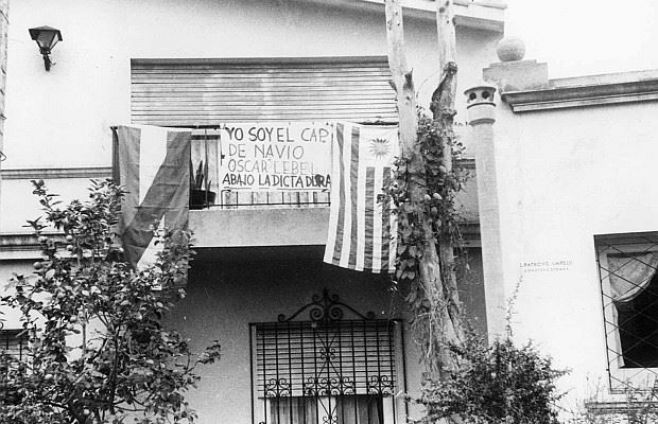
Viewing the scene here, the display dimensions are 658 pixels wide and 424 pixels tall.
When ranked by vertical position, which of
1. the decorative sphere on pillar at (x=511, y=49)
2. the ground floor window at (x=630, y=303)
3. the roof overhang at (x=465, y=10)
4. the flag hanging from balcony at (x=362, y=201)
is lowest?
the ground floor window at (x=630, y=303)

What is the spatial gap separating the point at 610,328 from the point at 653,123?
2.36 m

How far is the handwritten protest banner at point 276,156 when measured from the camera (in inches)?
456

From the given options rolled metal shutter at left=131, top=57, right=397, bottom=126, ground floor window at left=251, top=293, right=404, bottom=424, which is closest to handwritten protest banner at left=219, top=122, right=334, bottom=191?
rolled metal shutter at left=131, top=57, right=397, bottom=126

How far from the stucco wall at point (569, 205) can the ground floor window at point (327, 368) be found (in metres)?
2.08

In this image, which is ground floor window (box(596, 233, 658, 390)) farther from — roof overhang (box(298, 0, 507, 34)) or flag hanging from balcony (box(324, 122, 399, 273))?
roof overhang (box(298, 0, 507, 34))

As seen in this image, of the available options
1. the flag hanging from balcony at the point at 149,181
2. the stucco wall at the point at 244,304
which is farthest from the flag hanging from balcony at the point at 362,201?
the flag hanging from balcony at the point at 149,181

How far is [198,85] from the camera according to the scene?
12914 mm

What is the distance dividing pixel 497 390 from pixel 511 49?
438cm

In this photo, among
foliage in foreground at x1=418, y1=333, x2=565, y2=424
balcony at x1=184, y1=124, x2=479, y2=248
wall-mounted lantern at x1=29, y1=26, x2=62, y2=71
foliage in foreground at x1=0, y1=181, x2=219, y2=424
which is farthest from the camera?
wall-mounted lantern at x1=29, y1=26, x2=62, y2=71

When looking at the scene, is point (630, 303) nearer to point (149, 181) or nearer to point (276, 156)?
point (276, 156)

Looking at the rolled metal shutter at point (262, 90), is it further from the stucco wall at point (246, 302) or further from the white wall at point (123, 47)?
the stucco wall at point (246, 302)

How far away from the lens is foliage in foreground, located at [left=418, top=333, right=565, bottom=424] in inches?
356

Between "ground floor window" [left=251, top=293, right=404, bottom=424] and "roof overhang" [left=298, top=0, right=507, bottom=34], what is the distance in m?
3.90

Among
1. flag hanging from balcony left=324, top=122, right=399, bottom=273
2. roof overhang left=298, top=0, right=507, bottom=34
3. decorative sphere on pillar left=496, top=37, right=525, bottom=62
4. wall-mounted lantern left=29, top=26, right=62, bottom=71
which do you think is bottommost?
flag hanging from balcony left=324, top=122, right=399, bottom=273
